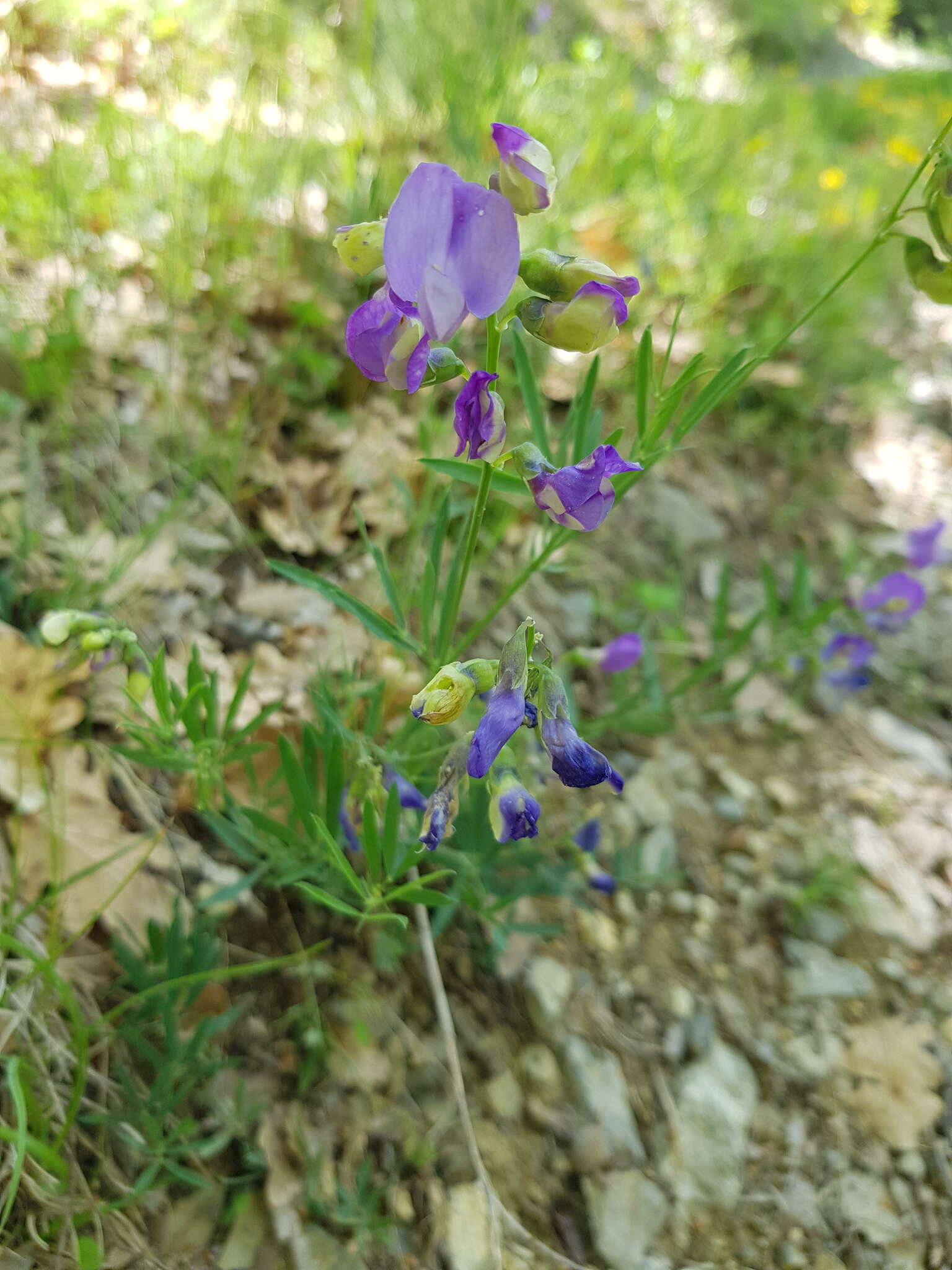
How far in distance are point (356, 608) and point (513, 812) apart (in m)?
0.40

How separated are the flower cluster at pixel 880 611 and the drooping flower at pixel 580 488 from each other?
1.57 m

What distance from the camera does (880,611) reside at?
2.27 metres

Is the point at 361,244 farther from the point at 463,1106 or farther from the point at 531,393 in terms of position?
the point at 463,1106

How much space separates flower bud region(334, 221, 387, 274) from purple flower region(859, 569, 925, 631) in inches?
71.1

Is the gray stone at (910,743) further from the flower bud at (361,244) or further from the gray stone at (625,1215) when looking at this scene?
the flower bud at (361,244)

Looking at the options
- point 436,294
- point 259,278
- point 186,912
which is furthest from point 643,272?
point 186,912

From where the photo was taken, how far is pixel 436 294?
2.83 ft

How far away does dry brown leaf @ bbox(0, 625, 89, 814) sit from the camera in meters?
1.46

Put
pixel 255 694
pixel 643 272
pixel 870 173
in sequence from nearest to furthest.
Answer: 1. pixel 255 694
2. pixel 643 272
3. pixel 870 173

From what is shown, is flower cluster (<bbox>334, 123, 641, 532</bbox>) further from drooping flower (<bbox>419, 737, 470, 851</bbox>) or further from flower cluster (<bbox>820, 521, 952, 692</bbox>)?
flower cluster (<bbox>820, 521, 952, 692</bbox>)

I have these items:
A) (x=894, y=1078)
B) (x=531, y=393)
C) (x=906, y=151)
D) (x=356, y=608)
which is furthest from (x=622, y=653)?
(x=906, y=151)

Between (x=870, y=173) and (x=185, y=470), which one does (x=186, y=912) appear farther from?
(x=870, y=173)

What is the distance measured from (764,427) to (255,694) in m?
2.37

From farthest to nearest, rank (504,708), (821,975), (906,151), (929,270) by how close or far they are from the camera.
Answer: (906,151), (821,975), (929,270), (504,708)
